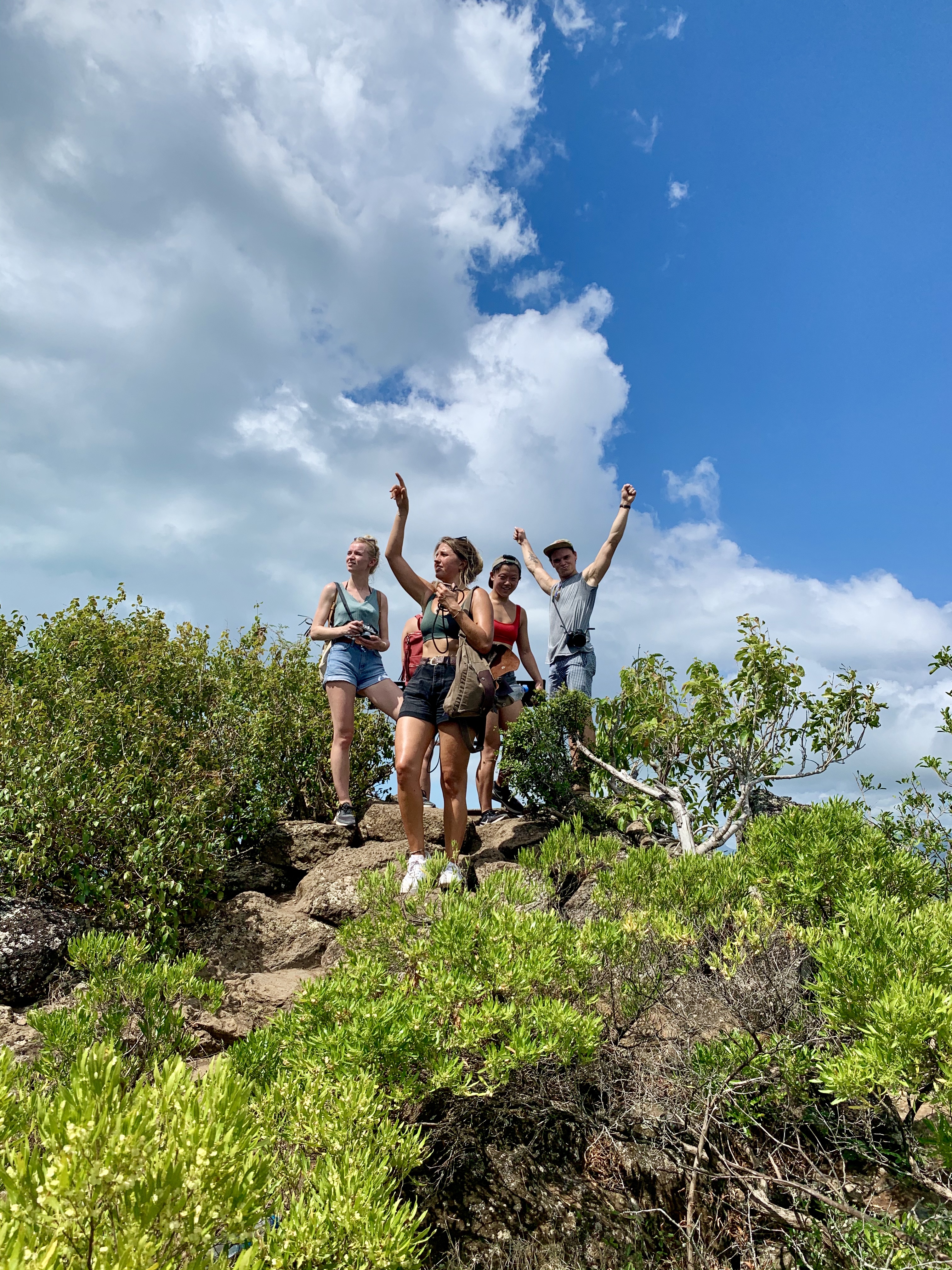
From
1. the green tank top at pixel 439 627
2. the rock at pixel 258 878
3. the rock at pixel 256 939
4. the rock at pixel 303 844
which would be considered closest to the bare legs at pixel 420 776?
the green tank top at pixel 439 627

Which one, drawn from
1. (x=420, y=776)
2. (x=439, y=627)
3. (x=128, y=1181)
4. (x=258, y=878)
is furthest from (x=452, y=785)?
(x=128, y=1181)

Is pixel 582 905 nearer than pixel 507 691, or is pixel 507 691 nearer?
pixel 582 905

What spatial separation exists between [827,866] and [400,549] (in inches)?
140

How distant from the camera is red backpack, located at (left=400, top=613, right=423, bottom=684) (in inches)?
217

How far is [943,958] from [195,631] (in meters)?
8.64

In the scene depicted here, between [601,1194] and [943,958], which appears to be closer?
[943,958]

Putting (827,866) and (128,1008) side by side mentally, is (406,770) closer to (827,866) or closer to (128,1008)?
(128,1008)

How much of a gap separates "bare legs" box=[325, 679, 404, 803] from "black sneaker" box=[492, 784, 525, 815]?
1.55 meters

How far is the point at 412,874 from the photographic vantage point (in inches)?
186

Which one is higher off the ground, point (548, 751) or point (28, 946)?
point (548, 751)

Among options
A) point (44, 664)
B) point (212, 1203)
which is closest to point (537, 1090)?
point (212, 1203)

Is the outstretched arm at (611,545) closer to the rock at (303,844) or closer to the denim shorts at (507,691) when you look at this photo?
the denim shorts at (507,691)

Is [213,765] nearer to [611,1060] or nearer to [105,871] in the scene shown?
[105,871]

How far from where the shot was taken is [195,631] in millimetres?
9375
